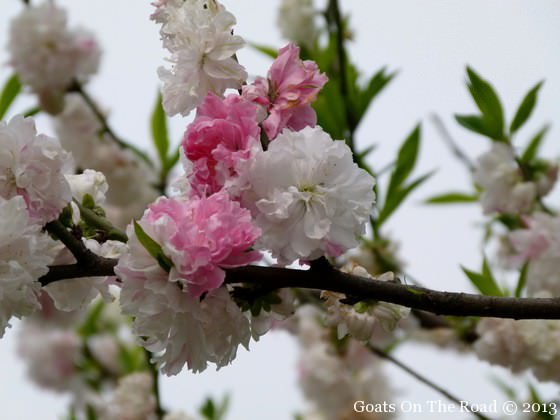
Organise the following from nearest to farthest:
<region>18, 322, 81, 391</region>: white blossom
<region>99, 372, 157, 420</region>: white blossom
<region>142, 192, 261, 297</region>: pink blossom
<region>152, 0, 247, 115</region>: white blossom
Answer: <region>142, 192, 261, 297</region>: pink blossom → <region>152, 0, 247, 115</region>: white blossom → <region>99, 372, 157, 420</region>: white blossom → <region>18, 322, 81, 391</region>: white blossom

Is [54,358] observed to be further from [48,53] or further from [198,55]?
[198,55]

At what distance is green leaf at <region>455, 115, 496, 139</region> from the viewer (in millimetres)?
1528

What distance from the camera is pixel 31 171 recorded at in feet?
2.21

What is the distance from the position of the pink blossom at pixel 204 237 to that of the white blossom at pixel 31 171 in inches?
4.3

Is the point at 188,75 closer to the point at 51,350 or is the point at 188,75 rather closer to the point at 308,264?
the point at 308,264

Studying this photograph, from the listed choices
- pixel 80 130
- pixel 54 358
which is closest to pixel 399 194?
pixel 80 130

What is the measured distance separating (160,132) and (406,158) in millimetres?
841

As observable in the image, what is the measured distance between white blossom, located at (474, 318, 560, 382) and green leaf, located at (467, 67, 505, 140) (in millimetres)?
418

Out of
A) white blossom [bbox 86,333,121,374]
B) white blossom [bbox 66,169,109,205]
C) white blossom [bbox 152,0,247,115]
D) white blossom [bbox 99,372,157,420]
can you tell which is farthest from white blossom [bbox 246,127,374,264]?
white blossom [bbox 86,333,121,374]

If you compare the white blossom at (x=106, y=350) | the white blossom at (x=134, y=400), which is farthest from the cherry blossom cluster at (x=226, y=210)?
the white blossom at (x=106, y=350)

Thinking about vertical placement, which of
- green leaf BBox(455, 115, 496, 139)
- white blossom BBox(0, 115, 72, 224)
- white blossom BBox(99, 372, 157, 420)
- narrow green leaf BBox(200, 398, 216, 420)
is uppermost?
white blossom BBox(0, 115, 72, 224)

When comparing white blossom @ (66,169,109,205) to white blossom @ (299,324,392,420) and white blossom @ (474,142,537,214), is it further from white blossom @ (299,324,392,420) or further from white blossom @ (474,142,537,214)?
white blossom @ (299,324,392,420)

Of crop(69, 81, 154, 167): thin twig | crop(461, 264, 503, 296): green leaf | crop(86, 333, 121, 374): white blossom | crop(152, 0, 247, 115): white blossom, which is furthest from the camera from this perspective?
crop(86, 333, 121, 374): white blossom

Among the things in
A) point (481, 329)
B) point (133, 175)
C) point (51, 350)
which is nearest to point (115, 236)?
point (481, 329)
